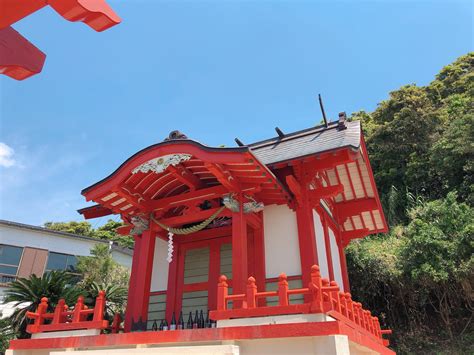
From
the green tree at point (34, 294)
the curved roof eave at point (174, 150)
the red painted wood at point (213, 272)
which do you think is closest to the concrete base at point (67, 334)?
the red painted wood at point (213, 272)

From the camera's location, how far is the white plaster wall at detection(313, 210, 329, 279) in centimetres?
774

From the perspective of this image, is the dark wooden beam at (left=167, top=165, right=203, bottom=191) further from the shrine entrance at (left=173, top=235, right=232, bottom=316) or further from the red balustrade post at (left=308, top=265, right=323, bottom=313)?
the red balustrade post at (left=308, top=265, right=323, bottom=313)

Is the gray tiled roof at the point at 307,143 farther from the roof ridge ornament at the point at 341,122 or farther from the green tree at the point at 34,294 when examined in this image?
the green tree at the point at 34,294

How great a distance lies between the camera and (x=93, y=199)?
735 centimetres

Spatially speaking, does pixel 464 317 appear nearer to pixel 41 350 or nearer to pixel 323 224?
pixel 323 224

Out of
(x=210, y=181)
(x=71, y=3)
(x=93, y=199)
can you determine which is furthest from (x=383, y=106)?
(x=71, y=3)

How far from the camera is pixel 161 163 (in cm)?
679

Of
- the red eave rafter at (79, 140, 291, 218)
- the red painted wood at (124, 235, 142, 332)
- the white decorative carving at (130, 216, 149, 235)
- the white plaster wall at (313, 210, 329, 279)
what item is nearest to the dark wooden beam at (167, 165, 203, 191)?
the red eave rafter at (79, 140, 291, 218)

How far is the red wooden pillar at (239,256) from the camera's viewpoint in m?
6.17

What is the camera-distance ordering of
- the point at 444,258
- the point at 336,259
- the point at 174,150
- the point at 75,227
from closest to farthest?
the point at 174,150 < the point at 336,259 < the point at 444,258 < the point at 75,227

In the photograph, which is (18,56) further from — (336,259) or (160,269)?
(336,259)

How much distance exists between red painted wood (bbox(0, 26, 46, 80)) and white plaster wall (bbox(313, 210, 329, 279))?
631 centimetres

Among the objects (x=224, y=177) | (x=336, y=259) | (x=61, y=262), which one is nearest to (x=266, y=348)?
(x=224, y=177)

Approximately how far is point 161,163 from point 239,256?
2.20 m
